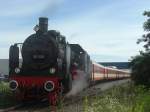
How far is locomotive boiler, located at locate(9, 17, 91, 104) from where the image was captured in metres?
20.0

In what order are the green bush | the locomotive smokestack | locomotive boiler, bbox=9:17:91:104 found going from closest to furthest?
locomotive boiler, bbox=9:17:91:104 < the locomotive smokestack < the green bush

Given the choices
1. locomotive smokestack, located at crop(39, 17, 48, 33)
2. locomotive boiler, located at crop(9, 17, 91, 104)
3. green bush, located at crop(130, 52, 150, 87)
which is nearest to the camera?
locomotive boiler, located at crop(9, 17, 91, 104)

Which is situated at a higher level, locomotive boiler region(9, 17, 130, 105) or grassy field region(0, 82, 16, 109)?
locomotive boiler region(9, 17, 130, 105)

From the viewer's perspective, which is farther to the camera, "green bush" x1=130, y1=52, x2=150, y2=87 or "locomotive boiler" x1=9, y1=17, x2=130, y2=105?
"green bush" x1=130, y1=52, x2=150, y2=87

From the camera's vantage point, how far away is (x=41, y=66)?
20578 millimetres

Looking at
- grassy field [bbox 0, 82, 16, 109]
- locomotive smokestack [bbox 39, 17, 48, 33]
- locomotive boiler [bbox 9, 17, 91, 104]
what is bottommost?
grassy field [bbox 0, 82, 16, 109]

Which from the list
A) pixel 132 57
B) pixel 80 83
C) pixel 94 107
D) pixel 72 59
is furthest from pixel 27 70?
pixel 132 57

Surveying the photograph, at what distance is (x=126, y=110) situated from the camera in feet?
33.9

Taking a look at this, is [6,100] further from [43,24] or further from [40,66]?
[43,24]

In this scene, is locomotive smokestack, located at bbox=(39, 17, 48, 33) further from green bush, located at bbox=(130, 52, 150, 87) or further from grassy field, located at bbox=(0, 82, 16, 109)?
green bush, located at bbox=(130, 52, 150, 87)

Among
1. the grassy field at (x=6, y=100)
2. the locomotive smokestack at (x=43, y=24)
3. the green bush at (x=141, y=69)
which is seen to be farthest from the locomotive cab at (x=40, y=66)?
the green bush at (x=141, y=69)

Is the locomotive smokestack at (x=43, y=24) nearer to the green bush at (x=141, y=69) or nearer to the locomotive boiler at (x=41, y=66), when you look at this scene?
the locomotive boiler at (x=41, y=66)

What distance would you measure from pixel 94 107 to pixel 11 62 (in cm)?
1107

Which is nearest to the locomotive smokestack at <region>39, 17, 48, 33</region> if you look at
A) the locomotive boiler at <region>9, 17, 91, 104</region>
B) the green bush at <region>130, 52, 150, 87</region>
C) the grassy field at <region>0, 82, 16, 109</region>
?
the locomotive boiler at <region>9, 17, 91, 104</region>
